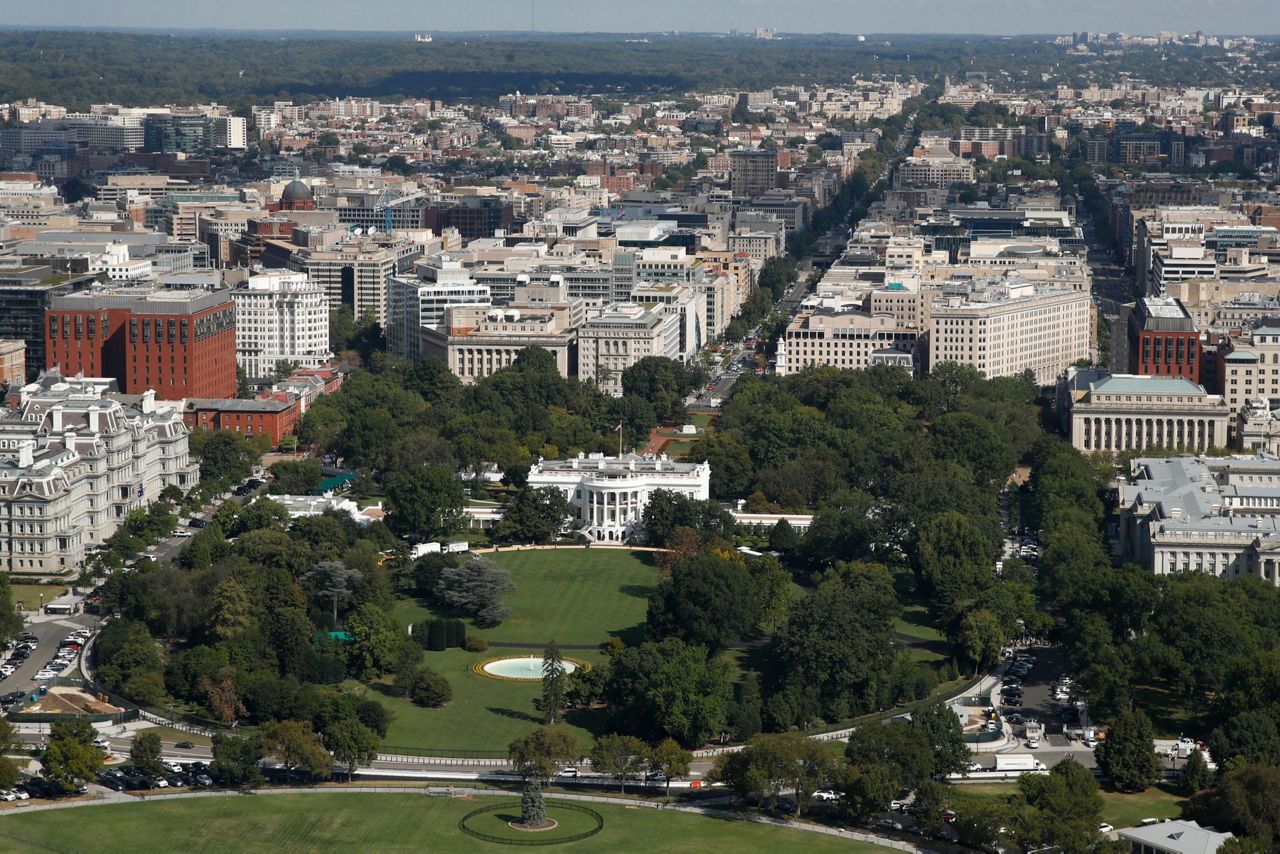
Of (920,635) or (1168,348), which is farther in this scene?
(1168,348)

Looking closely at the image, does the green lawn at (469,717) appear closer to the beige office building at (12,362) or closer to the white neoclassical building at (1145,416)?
the white neoclassical building at (1145,416)

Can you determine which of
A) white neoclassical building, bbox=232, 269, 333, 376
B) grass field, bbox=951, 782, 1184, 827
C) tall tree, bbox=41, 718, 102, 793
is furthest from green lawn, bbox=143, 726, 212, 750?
white neoclassical building, bbox=232, 269, 333, 376

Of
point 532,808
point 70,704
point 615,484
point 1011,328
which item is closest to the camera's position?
point 532,808

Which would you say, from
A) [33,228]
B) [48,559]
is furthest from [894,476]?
[33,228]

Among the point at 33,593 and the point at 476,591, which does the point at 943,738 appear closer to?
the point at 476,591

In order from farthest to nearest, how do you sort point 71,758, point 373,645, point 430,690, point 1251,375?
point 1251,375 → point 373,645 → point 430,690 → point 71,758

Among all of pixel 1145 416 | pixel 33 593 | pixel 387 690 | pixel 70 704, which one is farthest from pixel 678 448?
pixel 70 704

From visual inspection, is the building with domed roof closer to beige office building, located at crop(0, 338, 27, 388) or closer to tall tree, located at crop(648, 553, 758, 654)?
beige office building, located at crop(0, 338, 27, 388)

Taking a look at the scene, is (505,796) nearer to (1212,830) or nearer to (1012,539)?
(1212,830)
